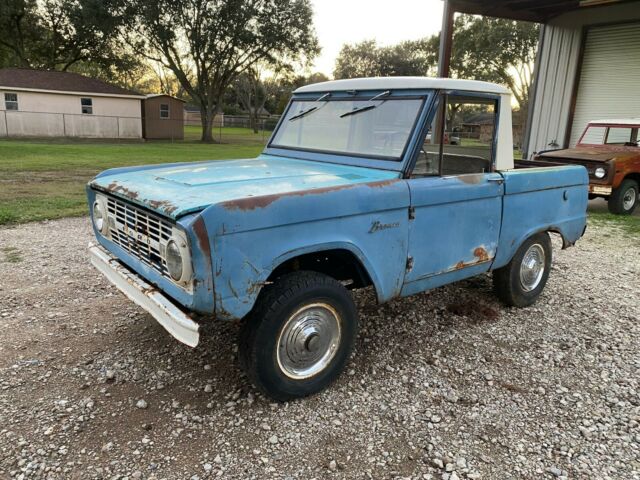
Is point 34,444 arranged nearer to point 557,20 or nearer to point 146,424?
point 146,424

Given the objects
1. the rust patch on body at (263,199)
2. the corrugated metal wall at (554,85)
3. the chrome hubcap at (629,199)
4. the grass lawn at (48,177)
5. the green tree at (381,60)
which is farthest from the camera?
the green tree at (381,60)

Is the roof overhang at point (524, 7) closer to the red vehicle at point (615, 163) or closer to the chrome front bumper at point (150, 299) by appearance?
the red vehicle at point (615, 163)

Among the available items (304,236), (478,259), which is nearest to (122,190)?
(304,236)

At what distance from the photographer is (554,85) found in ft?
47.9

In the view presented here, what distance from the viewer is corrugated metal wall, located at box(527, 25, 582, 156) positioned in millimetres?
14289

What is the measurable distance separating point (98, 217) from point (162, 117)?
28753 mm

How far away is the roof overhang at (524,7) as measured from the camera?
41.2 ft

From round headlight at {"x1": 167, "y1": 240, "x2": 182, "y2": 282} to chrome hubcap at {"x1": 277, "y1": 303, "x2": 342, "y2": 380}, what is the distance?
2.27 feet

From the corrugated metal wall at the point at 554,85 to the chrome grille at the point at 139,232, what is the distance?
14.3 meters

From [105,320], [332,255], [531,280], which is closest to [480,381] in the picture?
[332,255]

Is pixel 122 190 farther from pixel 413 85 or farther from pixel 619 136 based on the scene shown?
pixel 619 136

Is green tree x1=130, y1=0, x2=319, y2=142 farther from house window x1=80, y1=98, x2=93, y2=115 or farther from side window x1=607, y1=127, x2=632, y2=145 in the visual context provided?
side window x1=607, y1=127, x2=632, y2=145

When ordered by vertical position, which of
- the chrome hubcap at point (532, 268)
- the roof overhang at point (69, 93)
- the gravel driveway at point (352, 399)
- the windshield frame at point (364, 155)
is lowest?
the gravel driveway at point (352, 399)

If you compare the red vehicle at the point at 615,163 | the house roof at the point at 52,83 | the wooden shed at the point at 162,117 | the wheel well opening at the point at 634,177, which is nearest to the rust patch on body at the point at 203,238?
the red vehicle at the point at 615,163
